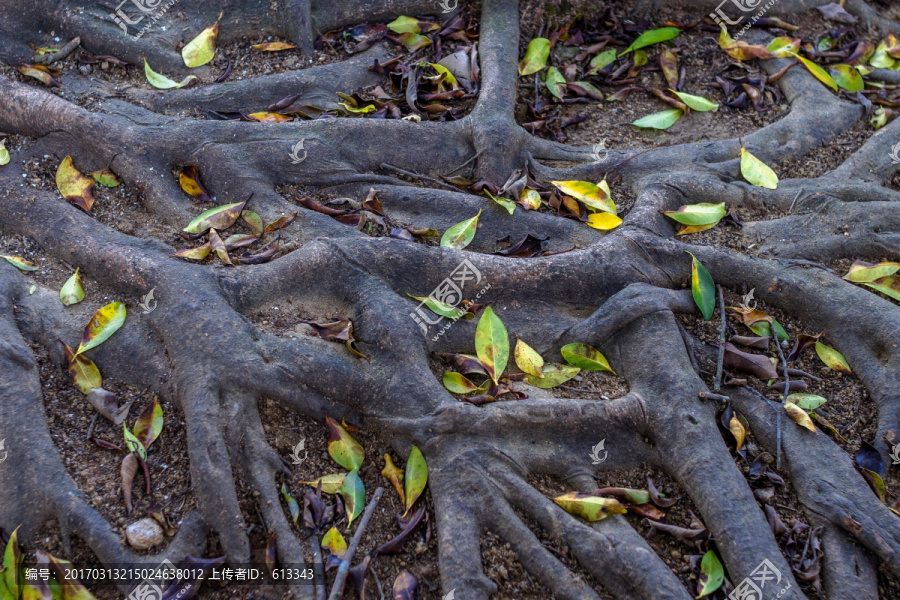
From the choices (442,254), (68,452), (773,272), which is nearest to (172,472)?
(68,452)

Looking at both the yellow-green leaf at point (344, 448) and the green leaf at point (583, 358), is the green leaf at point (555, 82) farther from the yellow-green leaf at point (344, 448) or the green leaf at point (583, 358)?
the yellow-green leaf at point (344, 448)

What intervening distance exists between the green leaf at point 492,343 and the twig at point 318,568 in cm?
75

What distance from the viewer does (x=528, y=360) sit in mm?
2338

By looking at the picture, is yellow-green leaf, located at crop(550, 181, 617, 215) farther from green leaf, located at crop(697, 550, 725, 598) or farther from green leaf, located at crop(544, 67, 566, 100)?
green leaf, located at crop(697, 550, 725, 598)

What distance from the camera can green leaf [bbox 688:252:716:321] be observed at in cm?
253

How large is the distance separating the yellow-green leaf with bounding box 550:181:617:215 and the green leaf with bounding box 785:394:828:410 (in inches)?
38.4

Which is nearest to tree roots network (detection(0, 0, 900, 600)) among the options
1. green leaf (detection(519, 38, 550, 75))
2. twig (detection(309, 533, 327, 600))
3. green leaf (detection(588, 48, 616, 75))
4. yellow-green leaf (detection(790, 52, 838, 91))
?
twig (detection(309, 533, 327, 600))

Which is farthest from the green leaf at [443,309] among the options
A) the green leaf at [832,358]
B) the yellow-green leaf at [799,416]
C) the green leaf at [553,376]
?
the green leaf at [832,358]

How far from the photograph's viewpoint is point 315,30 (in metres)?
3.46

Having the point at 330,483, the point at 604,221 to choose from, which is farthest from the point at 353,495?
the point at 604,221

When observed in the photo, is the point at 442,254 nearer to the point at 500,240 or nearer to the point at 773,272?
the point at 500,240

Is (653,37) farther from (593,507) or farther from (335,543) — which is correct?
(335,543)

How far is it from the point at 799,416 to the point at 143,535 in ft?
6.85

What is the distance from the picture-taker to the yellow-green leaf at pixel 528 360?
7.64 feet
